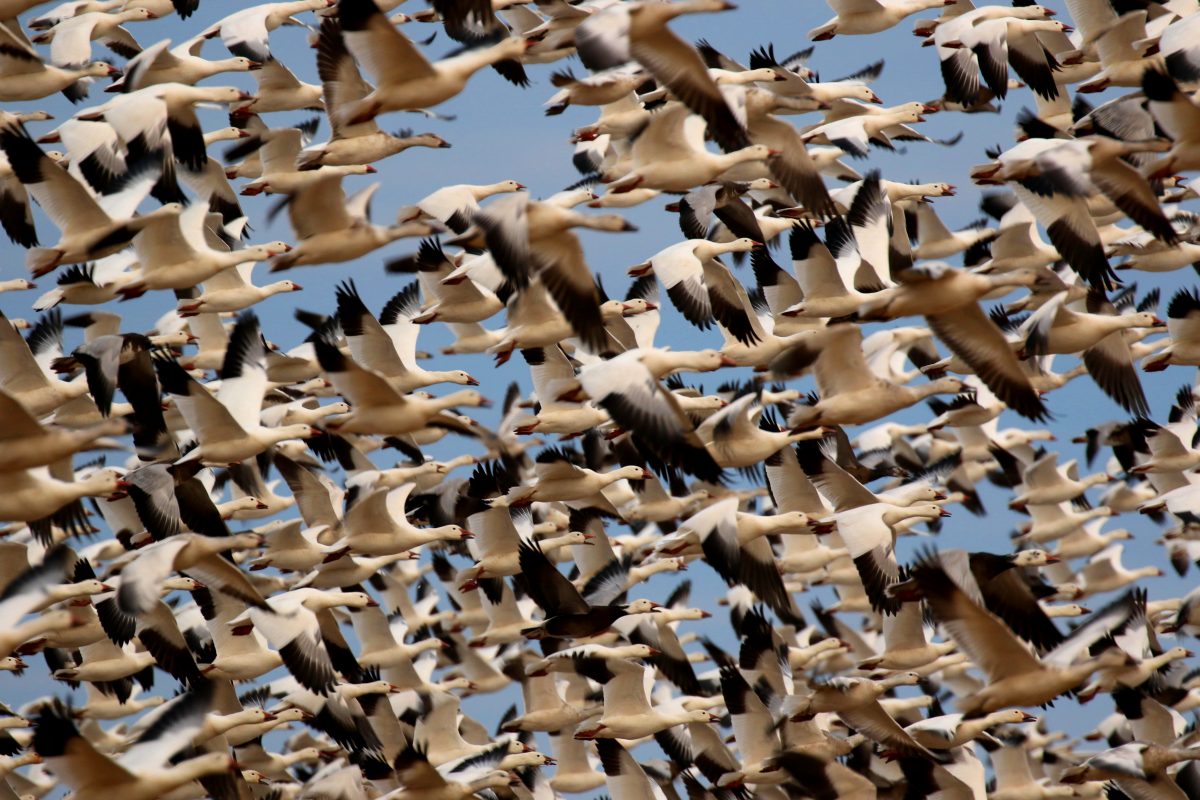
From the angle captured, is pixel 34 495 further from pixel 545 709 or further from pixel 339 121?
pixel 545 709

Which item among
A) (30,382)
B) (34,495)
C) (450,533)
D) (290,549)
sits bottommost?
(290,549)

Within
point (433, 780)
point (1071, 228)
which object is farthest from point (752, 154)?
point (433, 780)

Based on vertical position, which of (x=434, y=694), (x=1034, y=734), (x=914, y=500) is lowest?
(x=1034, y=734)

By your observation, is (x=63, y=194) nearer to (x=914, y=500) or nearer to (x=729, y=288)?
(x=729, y=288)

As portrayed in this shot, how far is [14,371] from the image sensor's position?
16906 millimetres

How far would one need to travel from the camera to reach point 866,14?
20.3 metres

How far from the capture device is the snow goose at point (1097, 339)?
647 inches

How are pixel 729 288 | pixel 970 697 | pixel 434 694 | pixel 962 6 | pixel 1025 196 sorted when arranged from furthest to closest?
pixel 962 6, pixel 434 694, pixel 729 288, pixel 1025 196, pixel 970 697

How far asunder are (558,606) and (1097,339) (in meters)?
5.46

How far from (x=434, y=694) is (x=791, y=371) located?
628 centimetres

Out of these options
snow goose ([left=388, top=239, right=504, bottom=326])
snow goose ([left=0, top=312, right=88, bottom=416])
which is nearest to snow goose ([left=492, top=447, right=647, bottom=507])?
snow goose ([left=388, top=239, right=504, bottom=326])

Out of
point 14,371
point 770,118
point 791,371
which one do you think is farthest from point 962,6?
point 14,371

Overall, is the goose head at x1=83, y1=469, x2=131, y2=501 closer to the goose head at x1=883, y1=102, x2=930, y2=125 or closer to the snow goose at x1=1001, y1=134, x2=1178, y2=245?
the snow goose at x1=1001, y1=134, x2=1178, y2=245

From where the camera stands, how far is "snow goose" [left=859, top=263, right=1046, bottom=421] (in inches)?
557
